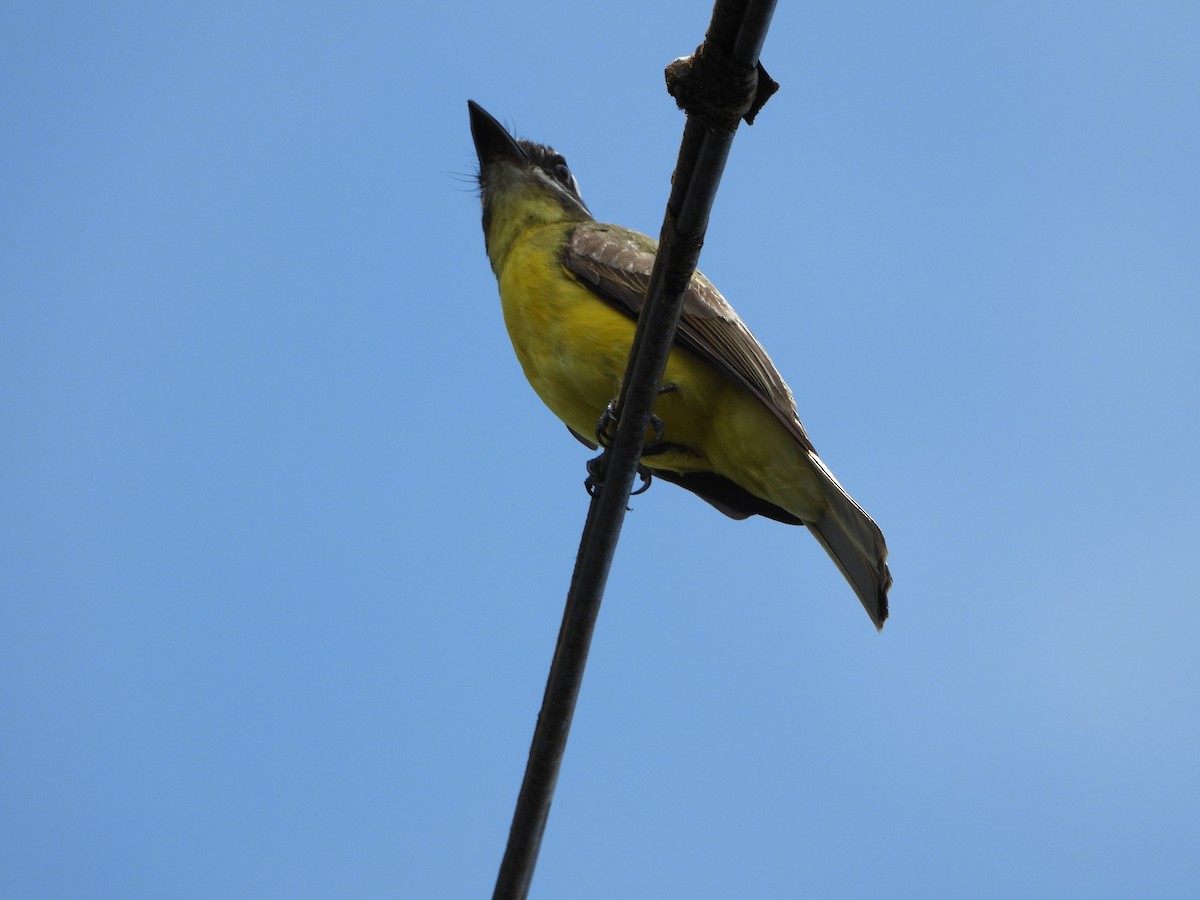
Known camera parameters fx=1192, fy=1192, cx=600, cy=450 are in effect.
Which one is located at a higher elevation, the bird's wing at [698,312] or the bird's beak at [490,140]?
the bird's beak at [490,140]

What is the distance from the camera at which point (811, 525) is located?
238 inches

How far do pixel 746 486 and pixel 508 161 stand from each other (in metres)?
2.69

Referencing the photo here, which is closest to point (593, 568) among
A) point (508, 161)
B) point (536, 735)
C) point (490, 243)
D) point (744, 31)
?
point (536, 735)

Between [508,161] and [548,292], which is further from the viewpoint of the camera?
[508,161]

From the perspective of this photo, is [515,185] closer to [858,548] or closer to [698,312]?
[698,312]

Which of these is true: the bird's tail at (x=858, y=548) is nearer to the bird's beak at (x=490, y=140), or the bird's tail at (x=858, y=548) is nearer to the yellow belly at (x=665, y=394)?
the yellow belly at (x=665, y=394)

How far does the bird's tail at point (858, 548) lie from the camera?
5.60 m

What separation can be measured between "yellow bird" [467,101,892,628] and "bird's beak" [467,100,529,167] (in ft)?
3.67

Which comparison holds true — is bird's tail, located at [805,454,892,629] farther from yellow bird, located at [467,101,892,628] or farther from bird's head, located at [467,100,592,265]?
bird's head, located at [467,100,592,265]

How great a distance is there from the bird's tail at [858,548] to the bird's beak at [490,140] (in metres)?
2.96

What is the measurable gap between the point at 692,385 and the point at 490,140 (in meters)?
2.69

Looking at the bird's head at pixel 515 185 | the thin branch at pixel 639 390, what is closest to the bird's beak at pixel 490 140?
the bird's head at pixel 515 185

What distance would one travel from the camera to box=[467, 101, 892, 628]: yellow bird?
5.64 metres

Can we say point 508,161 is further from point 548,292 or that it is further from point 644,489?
point 644,489
